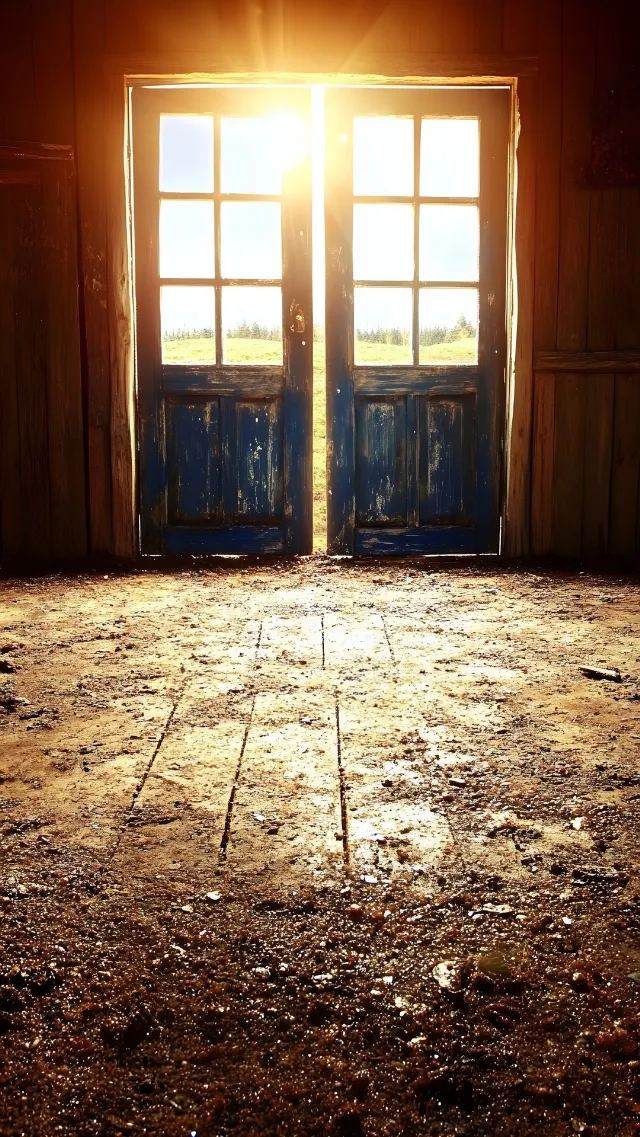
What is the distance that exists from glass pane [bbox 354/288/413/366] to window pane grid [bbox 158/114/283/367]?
0.36 meters

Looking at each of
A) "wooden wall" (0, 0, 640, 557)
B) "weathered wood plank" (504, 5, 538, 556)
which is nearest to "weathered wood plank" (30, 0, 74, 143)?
"wooden wall" (0, 0, 640, 557)

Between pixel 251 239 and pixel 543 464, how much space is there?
5.33 feet

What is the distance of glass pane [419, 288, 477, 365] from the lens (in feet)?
13.9

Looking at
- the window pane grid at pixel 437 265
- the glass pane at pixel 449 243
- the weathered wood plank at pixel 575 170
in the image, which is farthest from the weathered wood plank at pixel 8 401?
the weathered wood plank at pixel 575 170

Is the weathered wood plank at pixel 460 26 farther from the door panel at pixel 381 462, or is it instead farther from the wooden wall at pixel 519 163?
the door panel at pixel 381 462

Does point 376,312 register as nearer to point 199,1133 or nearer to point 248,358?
point 248,358

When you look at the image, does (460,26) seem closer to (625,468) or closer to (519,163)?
(519,163)

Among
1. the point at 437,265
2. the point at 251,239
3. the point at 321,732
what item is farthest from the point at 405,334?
the point at 321,732

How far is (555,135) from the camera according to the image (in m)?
4.04

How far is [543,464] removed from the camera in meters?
4.23

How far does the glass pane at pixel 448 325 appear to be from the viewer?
4238 millimetres

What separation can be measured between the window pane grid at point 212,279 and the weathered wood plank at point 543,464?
1.17m

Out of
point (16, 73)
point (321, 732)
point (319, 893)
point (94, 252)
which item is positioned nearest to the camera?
point (319, 893)

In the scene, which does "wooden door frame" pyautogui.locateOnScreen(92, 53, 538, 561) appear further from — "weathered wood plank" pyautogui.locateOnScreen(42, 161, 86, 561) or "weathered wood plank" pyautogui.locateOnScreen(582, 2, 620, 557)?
"weathered wood plank" pyautogui.locateOnScreen(582, 2, 620, 557)
